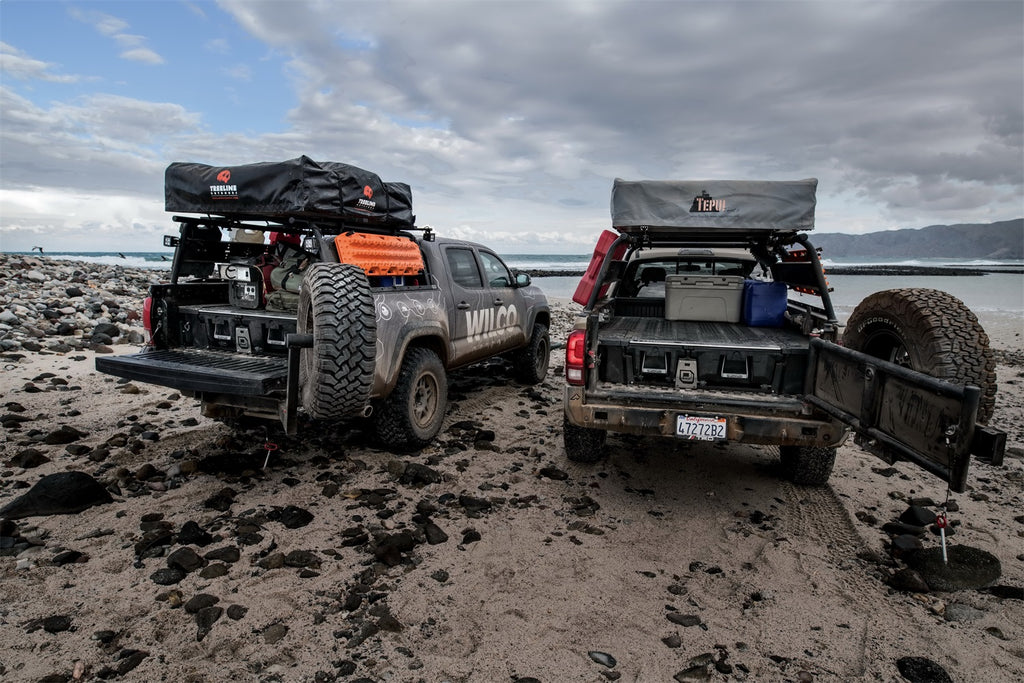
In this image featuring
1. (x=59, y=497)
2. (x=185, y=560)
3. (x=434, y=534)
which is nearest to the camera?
(x=185, y=560)

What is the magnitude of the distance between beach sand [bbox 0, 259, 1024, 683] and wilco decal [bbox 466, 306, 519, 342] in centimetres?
126

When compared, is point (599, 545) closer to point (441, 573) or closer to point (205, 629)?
point (441, 573)

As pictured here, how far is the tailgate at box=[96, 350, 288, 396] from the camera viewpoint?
3.85 metres

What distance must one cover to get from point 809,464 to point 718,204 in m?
2.14

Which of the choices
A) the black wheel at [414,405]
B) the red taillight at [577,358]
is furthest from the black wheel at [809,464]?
the black wheel at [414,405]

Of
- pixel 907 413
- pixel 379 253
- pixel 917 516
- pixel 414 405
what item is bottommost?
pixel 917 516

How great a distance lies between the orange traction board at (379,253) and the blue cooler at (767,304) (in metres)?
3.18

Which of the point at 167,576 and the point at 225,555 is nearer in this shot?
the point at 167,576

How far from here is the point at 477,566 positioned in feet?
10.9

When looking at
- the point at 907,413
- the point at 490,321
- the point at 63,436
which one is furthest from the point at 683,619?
the point at 63,436

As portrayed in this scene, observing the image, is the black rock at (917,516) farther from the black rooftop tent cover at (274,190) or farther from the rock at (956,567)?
the black rooftop tent cover at (274,190)

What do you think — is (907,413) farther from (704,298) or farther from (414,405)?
(414,405)

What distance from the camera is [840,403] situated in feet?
11.1

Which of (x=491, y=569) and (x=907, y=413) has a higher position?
(x=907, y=413)
